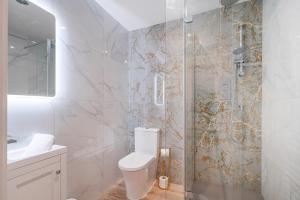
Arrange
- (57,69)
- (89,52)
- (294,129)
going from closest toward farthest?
(294,129)
(57,69)
(89,52)

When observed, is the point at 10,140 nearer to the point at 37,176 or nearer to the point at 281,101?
the point at 37,176

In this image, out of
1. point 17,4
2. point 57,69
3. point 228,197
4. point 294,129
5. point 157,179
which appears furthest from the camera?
point 157,179

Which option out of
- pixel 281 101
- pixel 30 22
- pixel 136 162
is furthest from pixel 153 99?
pixel 30 22

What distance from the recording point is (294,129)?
43.6 inches

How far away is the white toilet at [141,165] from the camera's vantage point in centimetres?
185

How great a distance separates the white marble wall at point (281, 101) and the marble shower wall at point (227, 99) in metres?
0.10

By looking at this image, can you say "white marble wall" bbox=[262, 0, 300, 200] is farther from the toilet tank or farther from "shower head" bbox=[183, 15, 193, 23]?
the toilet tank

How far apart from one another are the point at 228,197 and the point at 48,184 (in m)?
1.66

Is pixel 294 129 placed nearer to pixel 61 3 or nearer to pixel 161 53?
pixel 161 53

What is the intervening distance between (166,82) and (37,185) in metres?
1.82

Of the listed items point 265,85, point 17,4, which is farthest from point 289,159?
point 17,4

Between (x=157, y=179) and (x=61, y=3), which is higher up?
(x=61, y=3)

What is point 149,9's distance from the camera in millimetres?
2084

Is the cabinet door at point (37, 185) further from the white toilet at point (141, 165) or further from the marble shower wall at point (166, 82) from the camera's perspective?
the marble shower wall at point (166, 82)
